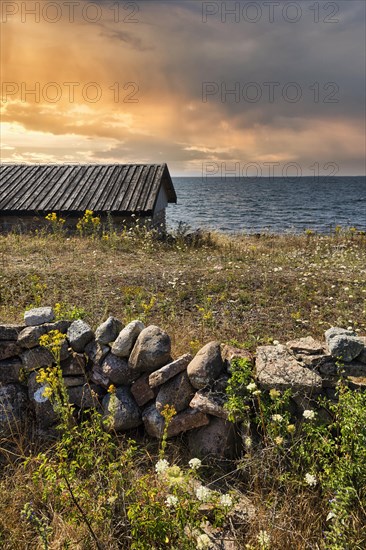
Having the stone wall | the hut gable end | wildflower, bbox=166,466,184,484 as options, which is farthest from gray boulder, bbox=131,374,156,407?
the hut gable end

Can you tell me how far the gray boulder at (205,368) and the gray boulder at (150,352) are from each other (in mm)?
290

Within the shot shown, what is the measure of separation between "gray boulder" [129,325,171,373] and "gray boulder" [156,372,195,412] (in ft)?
0.78

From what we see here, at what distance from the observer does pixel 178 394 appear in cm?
341

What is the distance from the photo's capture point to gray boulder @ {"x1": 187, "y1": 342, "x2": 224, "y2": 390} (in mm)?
3301

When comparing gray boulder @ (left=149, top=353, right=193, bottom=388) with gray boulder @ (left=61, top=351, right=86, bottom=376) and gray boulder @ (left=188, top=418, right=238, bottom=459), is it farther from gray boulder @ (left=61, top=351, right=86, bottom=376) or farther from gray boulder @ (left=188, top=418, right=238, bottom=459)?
gray boulder @ (left=61, top=351, right=86, bottom=376)

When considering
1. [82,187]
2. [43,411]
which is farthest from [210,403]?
[82,187]

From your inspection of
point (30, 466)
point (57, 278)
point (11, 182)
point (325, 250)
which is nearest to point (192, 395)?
point (30, 466)

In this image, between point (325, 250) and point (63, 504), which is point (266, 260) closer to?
point (325, 250)

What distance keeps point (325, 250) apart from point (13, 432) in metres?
12.0

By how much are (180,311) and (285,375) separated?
3.12 meters

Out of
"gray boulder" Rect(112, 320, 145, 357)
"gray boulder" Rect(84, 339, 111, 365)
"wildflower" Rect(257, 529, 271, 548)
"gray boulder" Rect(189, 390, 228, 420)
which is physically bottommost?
"wildflower" Rect(257, 529, 271, 548)

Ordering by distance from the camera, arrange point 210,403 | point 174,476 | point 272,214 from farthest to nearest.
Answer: point 272,214, point 210,403, point 174,476

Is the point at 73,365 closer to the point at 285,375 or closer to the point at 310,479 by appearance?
the point at 285,375

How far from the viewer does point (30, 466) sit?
130 inches
